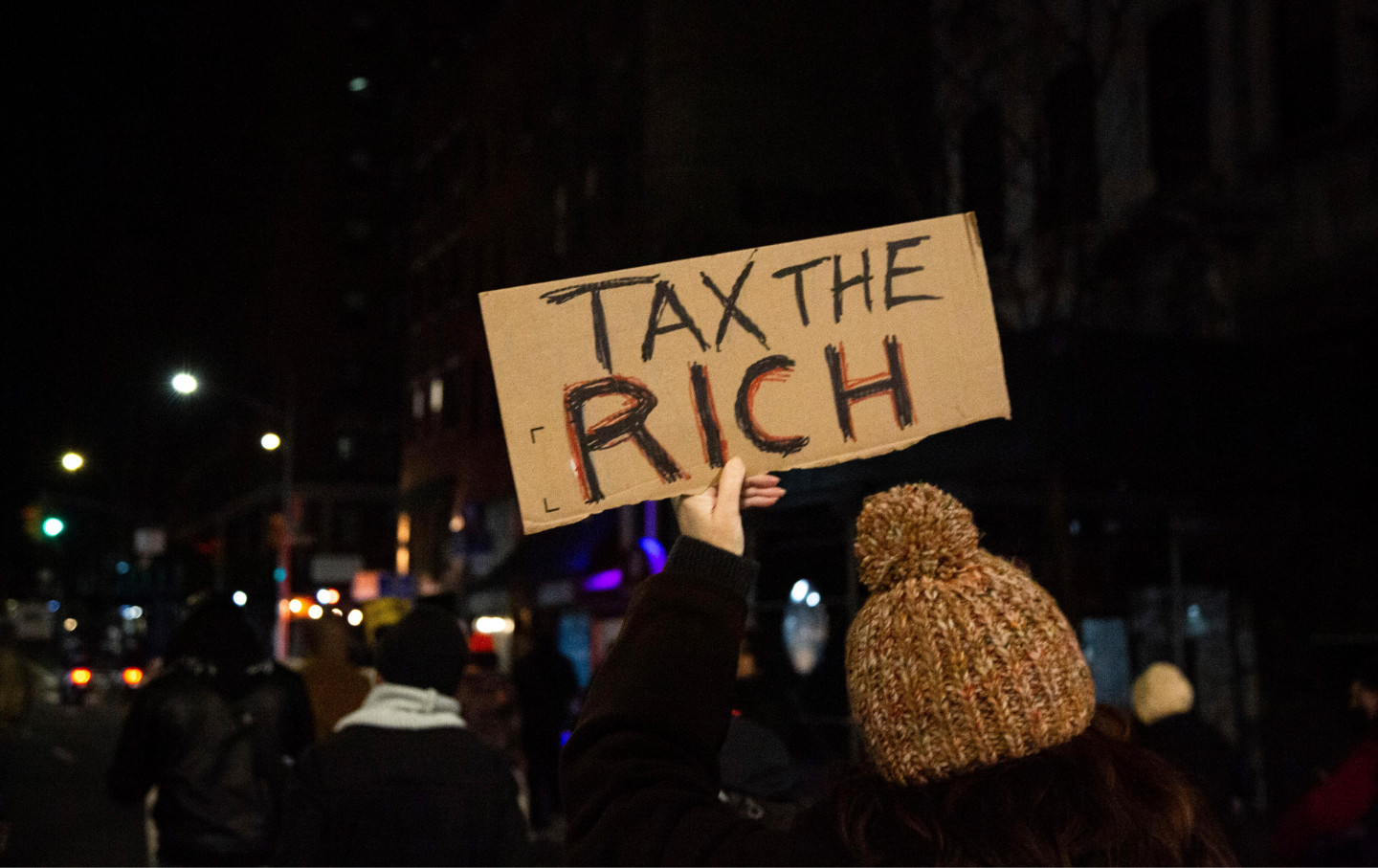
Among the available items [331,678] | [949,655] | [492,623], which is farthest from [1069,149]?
[492,623]

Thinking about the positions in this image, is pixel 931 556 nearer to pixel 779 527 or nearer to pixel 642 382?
pixel 642 382

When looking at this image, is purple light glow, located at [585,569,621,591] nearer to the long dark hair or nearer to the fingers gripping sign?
the fingers gripping sign

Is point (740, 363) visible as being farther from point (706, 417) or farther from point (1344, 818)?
point (1344, 818)

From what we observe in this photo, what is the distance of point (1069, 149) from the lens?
15.2m

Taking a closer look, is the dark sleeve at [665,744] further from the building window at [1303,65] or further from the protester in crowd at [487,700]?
the building window at [1303,65]

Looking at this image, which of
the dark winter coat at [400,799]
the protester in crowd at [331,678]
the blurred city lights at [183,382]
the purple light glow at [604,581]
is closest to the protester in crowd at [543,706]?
the protester in crowd at [331,678]

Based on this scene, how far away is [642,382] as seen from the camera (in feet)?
7.45

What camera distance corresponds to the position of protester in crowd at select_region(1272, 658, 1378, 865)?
5.54 metres

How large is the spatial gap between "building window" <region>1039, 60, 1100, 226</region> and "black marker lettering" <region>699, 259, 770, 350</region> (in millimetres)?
12768

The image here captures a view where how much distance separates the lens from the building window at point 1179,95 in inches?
555

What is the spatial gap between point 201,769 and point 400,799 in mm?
1724

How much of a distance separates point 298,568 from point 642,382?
51.7 m

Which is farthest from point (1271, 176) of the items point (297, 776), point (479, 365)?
point (479, 365)

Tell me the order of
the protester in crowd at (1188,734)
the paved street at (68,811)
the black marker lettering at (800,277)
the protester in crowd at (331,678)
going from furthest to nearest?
the paved street at (68,811) < the protester in crowd at (331,678) < the protester in crowd at (1188,734) < the black marker lettering at (800,277)
